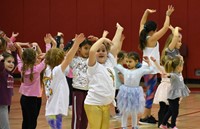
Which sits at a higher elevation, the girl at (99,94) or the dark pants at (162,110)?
the girl at (99,94)

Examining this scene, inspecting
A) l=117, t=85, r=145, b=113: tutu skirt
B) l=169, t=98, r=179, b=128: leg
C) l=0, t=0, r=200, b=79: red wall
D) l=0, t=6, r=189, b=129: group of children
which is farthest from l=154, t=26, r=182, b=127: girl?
l=0, t=0, r=200, b=79: red wall

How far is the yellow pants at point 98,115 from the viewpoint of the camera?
18.9 feet

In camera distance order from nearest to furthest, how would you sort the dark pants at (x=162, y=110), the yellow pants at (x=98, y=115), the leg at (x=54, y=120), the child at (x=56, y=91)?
1. the yellow pants at (x=98, y=115)
2. the child at (x=56, y=91)
3. the leg at (x=54, y=120)
4. the dark pants at (x=162, y=110)

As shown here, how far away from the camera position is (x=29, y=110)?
688 centimetres

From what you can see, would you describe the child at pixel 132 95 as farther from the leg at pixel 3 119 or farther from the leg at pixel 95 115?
the leg at pixel 3 119

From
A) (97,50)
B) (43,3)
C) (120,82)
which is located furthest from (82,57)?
(43,3)

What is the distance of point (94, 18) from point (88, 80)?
10.0 metres

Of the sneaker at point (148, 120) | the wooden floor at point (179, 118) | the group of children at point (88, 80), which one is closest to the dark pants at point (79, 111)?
the group of children at point (88, 80)

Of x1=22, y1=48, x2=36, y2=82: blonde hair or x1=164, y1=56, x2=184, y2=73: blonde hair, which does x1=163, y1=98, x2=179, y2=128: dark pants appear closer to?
x1=164, y1=56, x2=184, y2=73: blonde hair

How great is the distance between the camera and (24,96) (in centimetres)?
696

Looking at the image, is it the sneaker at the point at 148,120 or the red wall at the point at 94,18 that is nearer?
the sneaker at the point at 148,120

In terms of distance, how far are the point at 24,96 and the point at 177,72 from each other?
2520mm

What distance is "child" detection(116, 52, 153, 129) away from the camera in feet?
25.3

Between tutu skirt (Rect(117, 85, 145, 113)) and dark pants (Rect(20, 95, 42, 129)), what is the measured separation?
1.41 m
